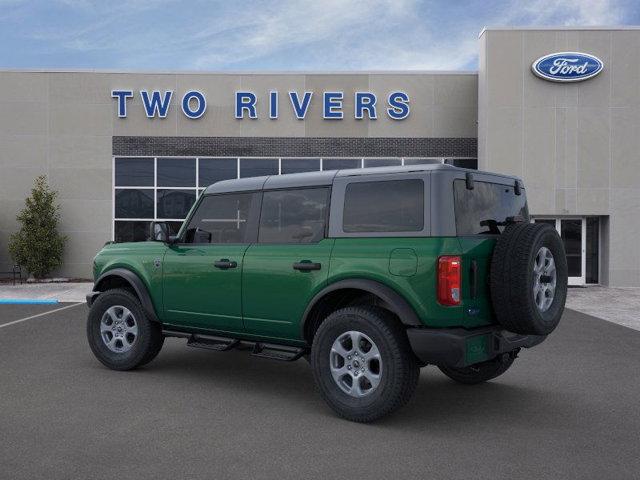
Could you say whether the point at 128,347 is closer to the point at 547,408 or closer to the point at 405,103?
the point at 547,408

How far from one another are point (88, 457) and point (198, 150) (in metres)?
16.0

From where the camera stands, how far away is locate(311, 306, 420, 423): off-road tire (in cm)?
450

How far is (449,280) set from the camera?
14.3 feet

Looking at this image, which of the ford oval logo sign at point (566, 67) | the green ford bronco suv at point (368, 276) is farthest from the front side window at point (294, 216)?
the ford oval logo sign at point (566, 67)

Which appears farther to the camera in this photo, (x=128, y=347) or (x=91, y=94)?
(x=91, y=94)

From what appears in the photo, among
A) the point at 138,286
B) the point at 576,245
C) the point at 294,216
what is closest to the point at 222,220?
the point at 294,216

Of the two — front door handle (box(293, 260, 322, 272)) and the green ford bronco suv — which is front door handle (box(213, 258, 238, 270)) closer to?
the green ford bronco suv

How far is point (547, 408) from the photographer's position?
5.14 m

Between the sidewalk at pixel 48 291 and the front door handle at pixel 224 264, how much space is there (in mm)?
9436

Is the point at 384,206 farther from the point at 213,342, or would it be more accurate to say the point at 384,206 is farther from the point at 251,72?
the point at 251,72

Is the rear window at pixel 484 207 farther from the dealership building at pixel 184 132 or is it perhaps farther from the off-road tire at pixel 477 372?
the dealership building at pixel 184 132

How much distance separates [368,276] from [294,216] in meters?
1.04

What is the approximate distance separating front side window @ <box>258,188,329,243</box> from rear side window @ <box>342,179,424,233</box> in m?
0.27

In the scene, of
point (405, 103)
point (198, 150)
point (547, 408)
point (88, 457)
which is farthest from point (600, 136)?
point (88, 457)
